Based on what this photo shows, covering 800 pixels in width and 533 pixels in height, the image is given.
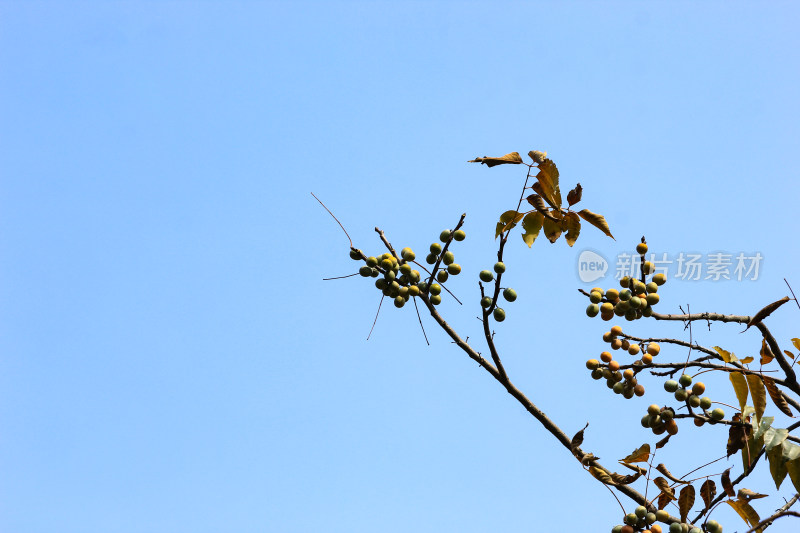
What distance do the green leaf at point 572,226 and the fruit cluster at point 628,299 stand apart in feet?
1.00

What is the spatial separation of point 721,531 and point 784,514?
1.75 ft

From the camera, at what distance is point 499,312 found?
3979 mm

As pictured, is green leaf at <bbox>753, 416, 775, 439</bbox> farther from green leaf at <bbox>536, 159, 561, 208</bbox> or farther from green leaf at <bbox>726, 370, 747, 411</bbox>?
green leaf at <bbox>536, 159, 561, 208</bbox>

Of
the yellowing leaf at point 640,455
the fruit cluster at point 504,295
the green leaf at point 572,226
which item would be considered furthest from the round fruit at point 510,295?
the yellowing leaf at point 640,455

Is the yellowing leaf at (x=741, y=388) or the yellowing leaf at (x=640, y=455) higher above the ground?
the yellowing leaf at (x=741, y=388)

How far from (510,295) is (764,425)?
1433 millimetres

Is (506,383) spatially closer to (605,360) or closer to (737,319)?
(605,360)

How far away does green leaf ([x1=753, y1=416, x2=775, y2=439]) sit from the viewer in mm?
3453

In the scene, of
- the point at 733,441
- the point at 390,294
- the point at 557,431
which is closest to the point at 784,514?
the point at 733,441

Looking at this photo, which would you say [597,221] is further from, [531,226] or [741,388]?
[741,388]

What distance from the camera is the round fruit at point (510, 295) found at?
4.13 m

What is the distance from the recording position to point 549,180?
12.9ft

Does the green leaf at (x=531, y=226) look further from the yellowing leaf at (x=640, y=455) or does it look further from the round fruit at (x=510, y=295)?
the yellowing leaf at (x=640, y=455)

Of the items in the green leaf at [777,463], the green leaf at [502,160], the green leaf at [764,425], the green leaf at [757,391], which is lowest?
the green leaf at [777,463]
